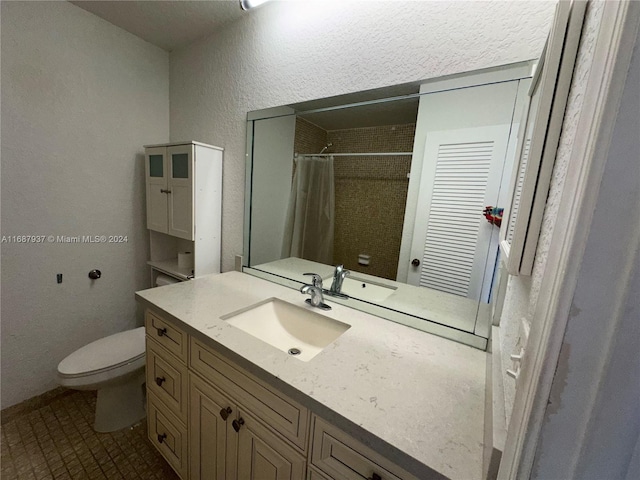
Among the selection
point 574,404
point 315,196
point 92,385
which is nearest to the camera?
point 574,404

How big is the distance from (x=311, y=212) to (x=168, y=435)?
1.15 meters

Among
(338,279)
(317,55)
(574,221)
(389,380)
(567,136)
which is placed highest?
(317,55)

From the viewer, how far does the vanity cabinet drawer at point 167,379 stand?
0.97 meters

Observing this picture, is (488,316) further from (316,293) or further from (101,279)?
(101,279)

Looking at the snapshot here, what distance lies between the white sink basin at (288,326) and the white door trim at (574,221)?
2.25 ft

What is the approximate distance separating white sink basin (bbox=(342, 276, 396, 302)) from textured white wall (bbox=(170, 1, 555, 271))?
0.72 metres

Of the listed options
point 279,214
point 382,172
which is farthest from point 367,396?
point 279,214

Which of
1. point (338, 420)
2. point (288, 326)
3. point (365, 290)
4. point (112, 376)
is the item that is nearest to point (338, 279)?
point (365, 290)

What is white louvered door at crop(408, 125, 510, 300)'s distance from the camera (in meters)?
0.86

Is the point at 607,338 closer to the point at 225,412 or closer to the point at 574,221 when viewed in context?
the point at 574,221

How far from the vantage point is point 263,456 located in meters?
0.73

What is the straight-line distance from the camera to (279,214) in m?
1.45

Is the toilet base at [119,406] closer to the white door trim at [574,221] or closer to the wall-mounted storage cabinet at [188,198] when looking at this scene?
the wall-mounted storage cabinet at [188,198]

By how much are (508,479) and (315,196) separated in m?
1.16
